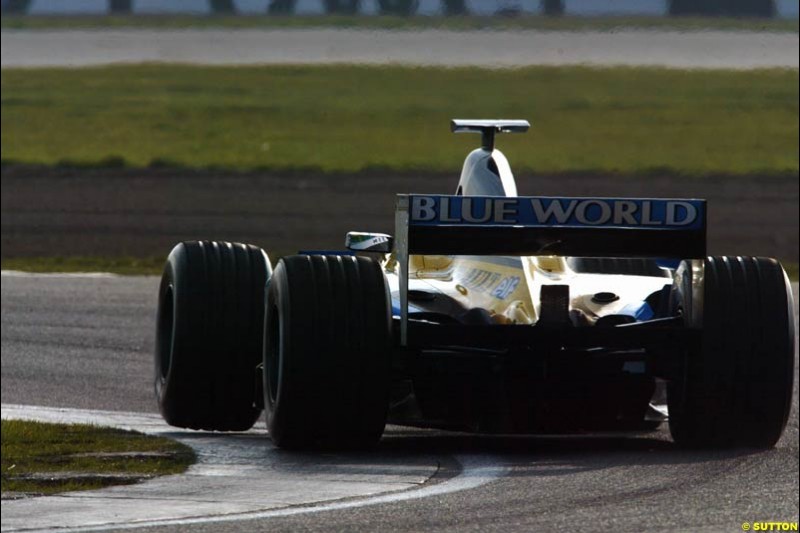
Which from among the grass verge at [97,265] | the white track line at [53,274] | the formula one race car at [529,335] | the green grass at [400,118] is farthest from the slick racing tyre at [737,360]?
the green grass at [400,118]

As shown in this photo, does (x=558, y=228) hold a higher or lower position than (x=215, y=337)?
higher

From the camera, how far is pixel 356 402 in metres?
8.01

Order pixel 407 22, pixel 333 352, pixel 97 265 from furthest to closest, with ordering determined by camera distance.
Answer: pixel 407 22
pixel 97 265
pixel 333 352

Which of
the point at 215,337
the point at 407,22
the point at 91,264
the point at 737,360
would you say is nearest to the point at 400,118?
the point at 407,22

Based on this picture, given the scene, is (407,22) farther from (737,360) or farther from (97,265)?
(737,360)

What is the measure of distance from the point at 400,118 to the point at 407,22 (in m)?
7.01

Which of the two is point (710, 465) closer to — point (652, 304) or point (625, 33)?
point (652, 304)

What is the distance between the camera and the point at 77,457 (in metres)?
8.82

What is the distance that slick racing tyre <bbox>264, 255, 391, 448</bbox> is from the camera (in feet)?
26.1

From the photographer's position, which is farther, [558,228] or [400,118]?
[400,118]

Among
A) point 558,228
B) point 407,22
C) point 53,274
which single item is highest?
point 407,22

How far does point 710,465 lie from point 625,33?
18.6 metres

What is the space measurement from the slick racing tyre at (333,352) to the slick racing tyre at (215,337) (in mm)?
920

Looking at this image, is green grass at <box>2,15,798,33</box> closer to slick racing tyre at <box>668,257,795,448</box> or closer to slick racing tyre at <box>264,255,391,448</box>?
slick racing tyre at <box>668,257,795,448</box>
